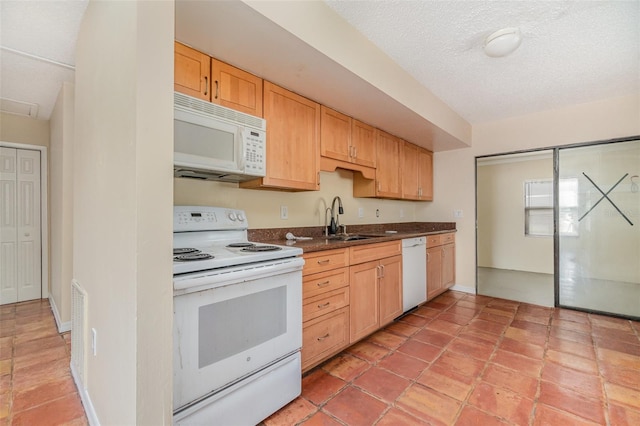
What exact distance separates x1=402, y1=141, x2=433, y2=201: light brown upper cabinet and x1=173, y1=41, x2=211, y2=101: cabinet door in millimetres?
2683

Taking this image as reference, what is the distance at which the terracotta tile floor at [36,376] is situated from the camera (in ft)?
5.24

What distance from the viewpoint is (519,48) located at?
7.20 feet

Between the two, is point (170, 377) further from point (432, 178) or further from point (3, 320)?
point (432, 178)

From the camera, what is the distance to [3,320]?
290 cm

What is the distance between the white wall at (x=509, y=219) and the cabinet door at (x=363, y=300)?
3619mm

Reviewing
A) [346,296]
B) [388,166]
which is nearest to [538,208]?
[388,166]

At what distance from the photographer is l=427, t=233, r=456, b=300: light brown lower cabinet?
11.4 feet

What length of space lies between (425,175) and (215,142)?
11.0 feet

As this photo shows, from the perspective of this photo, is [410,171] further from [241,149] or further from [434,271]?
[241,149]

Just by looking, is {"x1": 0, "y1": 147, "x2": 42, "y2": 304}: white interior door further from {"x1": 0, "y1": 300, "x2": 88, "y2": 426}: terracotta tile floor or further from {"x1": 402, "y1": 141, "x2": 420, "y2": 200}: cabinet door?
{"x1": 402, "y1": 141, "x2": 420, "y2": 200}: cabinet door

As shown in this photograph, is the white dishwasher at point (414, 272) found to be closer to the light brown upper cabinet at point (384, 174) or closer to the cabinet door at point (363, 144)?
the light brown upper cabinet at point (384, 174)

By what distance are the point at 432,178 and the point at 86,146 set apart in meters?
4.20

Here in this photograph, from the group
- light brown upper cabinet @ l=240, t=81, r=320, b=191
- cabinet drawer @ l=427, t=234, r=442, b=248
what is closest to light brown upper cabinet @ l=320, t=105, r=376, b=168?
light brown upper cabinet @ l=240, t=81, r=320, b=191

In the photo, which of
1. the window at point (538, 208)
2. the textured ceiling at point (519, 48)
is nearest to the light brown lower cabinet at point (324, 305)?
the textured ceiling at point (519, 48)
